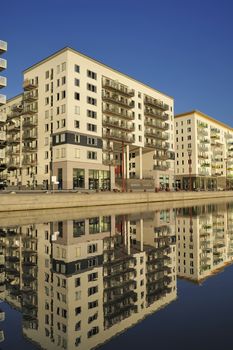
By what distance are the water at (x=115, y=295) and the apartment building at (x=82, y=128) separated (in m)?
41.1

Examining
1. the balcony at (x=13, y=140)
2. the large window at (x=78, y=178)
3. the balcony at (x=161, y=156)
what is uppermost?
the balcony at (x=13, y=140)

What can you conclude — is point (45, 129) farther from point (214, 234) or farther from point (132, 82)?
point (214, 234)

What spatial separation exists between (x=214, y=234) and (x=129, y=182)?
53.8 metres

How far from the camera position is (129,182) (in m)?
73.1

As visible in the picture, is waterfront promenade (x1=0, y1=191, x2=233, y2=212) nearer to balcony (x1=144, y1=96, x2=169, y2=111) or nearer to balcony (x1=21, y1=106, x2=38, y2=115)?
balcony (x1=144, y1=96, x2=169, y2=111)

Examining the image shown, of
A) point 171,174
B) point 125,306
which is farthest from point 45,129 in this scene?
point 125,306

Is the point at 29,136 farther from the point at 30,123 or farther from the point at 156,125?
the point at 156,125

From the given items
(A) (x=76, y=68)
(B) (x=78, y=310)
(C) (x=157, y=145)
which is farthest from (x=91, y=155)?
(B) (x=78, y=310)

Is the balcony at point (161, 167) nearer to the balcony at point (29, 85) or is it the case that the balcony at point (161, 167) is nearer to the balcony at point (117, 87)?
the balcony at point (117, 87)

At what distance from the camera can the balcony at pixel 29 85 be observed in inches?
2761

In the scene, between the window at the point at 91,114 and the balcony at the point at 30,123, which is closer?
the window at the point at 91,114

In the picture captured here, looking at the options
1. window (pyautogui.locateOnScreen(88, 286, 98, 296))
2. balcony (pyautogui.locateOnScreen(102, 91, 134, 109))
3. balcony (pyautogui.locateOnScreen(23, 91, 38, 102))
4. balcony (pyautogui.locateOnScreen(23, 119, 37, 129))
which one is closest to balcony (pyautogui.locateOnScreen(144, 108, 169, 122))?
balcony (pyautogui.locateOnScreen(102, 91, 134, 109))

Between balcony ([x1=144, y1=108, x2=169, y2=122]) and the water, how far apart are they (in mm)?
69466

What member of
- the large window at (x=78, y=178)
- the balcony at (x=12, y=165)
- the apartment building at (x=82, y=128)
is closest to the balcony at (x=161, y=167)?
the apartment building at (x=82, y=128)
